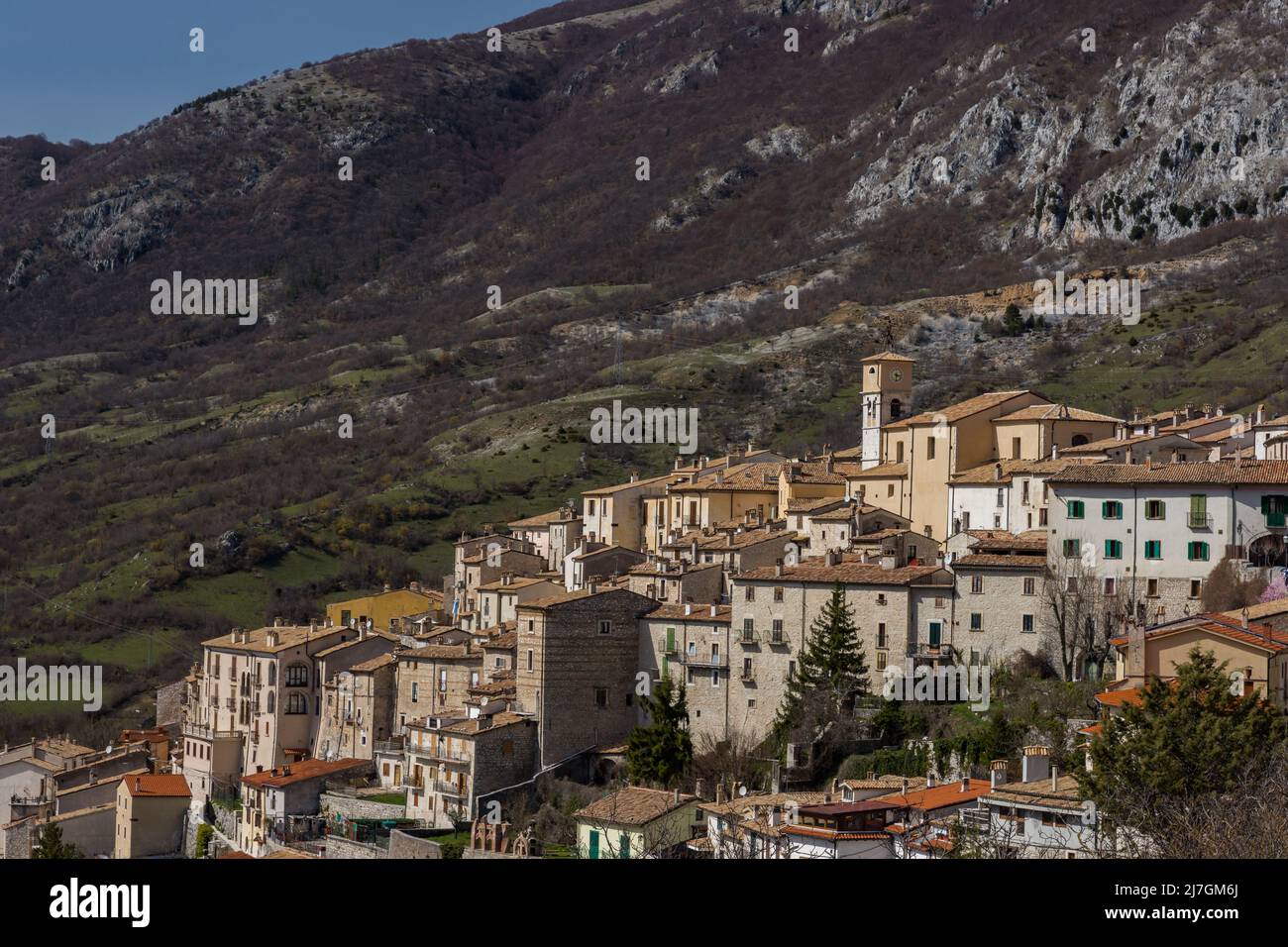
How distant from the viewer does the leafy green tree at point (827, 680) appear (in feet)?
167

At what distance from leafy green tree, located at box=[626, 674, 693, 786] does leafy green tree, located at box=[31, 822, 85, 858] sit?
54.2 feet

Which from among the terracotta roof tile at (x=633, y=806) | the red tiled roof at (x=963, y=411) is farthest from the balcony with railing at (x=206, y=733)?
the red tiled roof at (x=963, y=411)

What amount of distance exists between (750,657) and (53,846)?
2166 cm

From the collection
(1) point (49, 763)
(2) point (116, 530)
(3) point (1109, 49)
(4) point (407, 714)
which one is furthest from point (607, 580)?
(3) point (1109, 49)

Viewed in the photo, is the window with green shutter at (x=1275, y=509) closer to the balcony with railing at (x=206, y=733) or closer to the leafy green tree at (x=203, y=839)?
the leafy green tree at (x=203, y=839)

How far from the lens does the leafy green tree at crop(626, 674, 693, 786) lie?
170ft

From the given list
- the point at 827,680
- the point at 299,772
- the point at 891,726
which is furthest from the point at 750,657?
the point at 299,772

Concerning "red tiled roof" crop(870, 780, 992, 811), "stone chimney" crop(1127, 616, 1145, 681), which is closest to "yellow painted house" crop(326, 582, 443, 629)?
"stone chimney" crop(1127, 616, 1145, 681)

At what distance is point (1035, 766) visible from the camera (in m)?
40.5

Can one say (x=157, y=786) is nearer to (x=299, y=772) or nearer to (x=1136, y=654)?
(x=299, y=772)

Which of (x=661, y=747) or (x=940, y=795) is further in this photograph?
(x=661, y=747)

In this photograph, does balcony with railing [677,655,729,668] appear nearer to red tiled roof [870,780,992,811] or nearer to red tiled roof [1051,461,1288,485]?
red tiled roof [1051,461,1288,485]

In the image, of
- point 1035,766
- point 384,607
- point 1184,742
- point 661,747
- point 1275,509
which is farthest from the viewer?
point 384,607

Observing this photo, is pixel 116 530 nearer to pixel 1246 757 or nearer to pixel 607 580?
pixel 607 580
